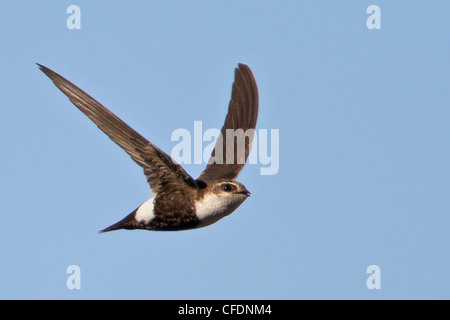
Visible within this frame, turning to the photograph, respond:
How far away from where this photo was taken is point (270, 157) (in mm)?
11039

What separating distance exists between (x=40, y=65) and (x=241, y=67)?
2989mm

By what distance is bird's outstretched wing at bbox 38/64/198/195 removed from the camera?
9258mm

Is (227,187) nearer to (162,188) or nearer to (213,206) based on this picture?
(213,206)

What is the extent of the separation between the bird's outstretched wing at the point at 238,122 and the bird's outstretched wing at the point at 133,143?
1.26m

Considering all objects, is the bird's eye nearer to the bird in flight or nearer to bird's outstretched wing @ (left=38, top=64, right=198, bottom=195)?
the bird in flight

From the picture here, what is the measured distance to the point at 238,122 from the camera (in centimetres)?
1131

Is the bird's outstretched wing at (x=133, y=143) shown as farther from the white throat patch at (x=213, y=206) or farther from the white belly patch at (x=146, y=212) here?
the white throat patch at (x=213, y=206)

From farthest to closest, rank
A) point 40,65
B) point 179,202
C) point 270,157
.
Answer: point 270,157 < point 179,202 < point 40,65

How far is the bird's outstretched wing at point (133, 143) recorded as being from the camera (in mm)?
9258

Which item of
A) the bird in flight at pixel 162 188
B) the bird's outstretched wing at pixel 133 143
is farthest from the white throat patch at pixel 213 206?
the bird's outstretched wing at pixel 133 143

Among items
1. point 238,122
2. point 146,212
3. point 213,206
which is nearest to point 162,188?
point 146,212

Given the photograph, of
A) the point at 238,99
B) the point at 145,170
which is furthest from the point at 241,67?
the point at 145,170
